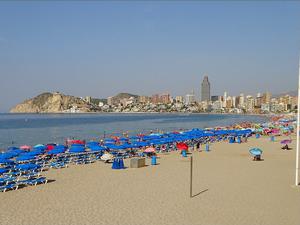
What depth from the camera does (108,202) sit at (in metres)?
10.3

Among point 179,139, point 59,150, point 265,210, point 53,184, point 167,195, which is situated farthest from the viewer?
point 179,139

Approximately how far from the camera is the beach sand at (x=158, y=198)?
8.73 metres

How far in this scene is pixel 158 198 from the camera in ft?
35.2

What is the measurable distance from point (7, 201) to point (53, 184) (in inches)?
106

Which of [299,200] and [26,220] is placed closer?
[26,220]

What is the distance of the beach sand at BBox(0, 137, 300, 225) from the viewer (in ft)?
28.7

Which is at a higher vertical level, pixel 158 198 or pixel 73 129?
pixel 158 198

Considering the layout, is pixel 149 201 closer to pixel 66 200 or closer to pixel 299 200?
pixel 66 200

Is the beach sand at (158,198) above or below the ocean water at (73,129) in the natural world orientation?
above

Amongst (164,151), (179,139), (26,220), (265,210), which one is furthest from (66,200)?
(179,139)

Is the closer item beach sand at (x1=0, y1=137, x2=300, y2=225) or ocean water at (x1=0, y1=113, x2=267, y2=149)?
beach sand at (x1=0, y1=137, x2=300, y2=225)

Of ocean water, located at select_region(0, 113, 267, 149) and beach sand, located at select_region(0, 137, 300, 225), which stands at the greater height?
beach sand, located at select_region(0, 137, 300, 225)

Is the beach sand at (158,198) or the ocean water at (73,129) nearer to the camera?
the beach sand at (158,198)

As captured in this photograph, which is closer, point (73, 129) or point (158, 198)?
point (158, 198)
